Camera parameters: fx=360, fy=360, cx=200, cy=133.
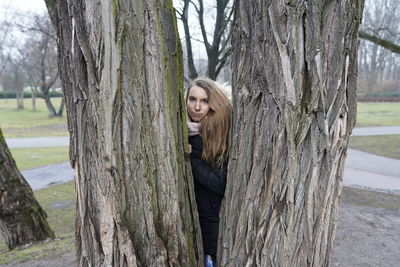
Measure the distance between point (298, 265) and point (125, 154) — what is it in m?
1.04

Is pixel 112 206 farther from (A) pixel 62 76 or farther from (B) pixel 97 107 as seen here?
(A) pixel 62 76

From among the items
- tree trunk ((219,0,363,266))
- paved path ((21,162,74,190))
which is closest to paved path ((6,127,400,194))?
paved path ((21,162,74,190))

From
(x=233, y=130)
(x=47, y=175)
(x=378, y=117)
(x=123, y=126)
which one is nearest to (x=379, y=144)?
(x=47, y=175)

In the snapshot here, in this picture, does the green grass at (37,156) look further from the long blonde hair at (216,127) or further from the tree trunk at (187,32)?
the long blonde hair at (216,127)

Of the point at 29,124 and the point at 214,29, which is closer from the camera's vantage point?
the point at 214,29

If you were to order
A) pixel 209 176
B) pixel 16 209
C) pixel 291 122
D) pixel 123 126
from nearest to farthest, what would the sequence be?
pixel 291 122 → pixel 123 126 → pixel 209 176 → pixel 16 209

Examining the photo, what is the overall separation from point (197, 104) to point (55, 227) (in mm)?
5477

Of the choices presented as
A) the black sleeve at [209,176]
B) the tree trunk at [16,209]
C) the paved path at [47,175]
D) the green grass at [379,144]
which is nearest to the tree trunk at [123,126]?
the black sleeve at [209,176]

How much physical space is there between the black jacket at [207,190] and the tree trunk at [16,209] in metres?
3.47

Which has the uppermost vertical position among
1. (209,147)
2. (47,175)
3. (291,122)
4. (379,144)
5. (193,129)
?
(291,122)

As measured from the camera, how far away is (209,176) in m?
2.25

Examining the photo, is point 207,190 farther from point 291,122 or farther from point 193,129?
point 291,122

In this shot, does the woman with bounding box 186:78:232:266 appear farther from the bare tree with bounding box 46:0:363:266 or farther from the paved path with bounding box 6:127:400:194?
the paved path with bounding box 6:127:400:194

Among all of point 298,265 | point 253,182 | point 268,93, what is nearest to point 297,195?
point 253,182
